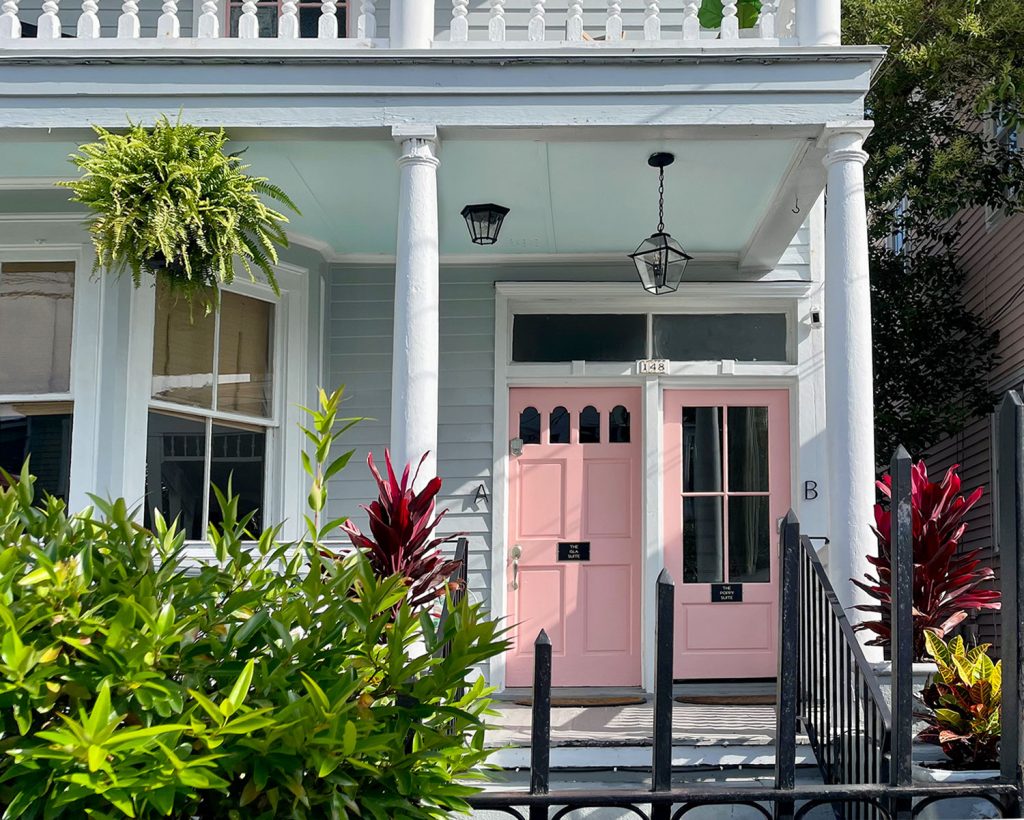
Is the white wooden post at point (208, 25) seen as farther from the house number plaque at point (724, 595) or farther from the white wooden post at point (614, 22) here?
the house number plaque at point (724, 595)

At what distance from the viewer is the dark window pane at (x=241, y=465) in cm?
682

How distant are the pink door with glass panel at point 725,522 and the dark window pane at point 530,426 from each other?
84 cm

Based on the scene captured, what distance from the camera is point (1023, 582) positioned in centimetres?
308

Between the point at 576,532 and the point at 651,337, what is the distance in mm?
1357

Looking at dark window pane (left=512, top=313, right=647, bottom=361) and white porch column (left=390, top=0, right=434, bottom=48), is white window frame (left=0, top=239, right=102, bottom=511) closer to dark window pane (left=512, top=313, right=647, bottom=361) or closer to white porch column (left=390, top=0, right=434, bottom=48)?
white porch column (left=390, top=0, right=434, bottom=48)

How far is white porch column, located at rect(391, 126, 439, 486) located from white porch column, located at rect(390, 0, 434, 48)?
1.45ft

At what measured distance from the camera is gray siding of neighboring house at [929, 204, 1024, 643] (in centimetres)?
873

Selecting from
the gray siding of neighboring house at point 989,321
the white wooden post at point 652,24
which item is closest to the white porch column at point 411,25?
the white wooden post at point 652,24

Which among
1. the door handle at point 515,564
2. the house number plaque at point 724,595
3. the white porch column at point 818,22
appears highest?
the white porch column at point 818,22

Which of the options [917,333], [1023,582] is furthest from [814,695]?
[917,333]

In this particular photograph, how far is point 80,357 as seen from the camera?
20.5ft

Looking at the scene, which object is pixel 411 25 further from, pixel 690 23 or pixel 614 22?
pixel 690 23

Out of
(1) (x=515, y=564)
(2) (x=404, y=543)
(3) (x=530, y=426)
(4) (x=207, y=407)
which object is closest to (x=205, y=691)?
(2) (x=404, y=543)

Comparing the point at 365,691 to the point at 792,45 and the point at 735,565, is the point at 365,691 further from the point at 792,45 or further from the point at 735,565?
the point at 735,565
